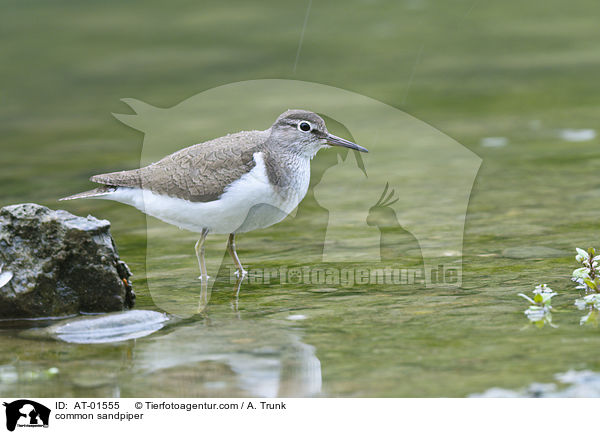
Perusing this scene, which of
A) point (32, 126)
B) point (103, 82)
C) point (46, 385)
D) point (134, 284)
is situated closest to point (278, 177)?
point (134, 284)

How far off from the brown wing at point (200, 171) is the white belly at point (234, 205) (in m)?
0.07

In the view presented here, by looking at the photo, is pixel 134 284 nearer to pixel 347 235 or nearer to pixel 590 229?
pixel 347 235

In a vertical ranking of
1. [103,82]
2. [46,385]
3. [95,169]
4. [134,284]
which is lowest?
[46,385]

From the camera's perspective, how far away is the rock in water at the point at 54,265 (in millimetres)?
6910

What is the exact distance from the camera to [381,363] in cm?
561

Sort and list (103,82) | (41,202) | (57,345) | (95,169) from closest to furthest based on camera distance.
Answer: (57,345) → (41,202) → (95,169) → (103,82)

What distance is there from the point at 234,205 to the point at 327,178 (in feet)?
14.4

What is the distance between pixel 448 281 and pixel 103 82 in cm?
1204

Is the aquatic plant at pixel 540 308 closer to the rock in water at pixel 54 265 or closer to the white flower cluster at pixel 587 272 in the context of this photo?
the white flower cluster at pixel 587 272

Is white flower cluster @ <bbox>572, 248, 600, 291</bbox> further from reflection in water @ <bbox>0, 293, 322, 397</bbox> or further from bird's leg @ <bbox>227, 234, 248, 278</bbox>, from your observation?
bird's leg @ <bbox>227, 234, 248, 278</bbox>
